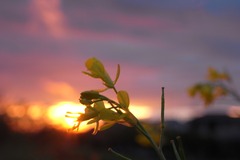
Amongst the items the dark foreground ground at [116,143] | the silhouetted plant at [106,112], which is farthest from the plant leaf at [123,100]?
the dark foreground ground at [116,143]

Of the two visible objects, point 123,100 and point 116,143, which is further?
point 116,143

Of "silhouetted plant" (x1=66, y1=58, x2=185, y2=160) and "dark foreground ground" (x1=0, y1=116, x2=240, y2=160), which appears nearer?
"silhouetted plant" (x1=66, y1=58, x2=185, y2=160)

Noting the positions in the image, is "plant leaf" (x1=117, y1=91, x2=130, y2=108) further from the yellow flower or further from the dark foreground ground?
the dark foreground ground

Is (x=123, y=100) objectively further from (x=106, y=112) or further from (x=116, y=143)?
(x=116, y=143)

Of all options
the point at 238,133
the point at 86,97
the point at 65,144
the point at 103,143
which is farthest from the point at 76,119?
the point at 238,133

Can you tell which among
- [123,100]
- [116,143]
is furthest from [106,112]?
[116,143]

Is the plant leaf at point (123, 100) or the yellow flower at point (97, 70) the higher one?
the yellow flower at point (97, 70)

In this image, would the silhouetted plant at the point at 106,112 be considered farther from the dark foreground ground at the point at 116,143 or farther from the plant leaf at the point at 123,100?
the dark foreground ground at the point at 116,143

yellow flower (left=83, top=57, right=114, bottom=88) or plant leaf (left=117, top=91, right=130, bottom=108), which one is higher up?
yellow flower (left=83, top=57, right=114, bottom=88)

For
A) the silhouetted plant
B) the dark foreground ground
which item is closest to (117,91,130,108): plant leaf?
the silhouetted plant
